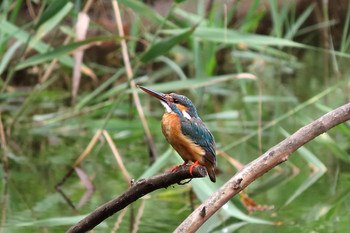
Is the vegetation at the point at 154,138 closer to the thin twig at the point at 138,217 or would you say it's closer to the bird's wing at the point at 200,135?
the thin twig at the point at 138,217

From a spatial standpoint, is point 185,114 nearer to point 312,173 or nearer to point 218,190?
point 218,190

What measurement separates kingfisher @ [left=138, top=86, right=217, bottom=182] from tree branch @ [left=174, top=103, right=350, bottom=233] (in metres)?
0.09

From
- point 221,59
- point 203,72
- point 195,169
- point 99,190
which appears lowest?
point 221,59

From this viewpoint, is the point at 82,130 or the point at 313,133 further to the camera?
the point at 82,130

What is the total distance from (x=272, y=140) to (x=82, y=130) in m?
1.42

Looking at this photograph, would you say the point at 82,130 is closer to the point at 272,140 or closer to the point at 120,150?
the point at 120,150

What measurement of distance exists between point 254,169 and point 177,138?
20cm

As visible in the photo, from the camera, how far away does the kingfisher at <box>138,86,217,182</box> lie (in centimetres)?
171

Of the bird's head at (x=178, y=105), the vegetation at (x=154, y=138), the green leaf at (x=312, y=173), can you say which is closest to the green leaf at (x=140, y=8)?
the vegetation at (x=154, y=138)

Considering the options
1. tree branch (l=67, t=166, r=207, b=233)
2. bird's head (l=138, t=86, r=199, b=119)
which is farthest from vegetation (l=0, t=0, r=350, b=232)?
bird's head (l=138, t=86, r=199, b=119)

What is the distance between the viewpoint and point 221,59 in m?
8.16

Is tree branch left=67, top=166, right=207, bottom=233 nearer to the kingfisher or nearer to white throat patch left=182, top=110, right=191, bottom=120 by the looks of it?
the kingfisher

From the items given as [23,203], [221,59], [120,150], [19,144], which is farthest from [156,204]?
[221,59]

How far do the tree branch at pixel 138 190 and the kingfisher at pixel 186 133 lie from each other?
21mm
